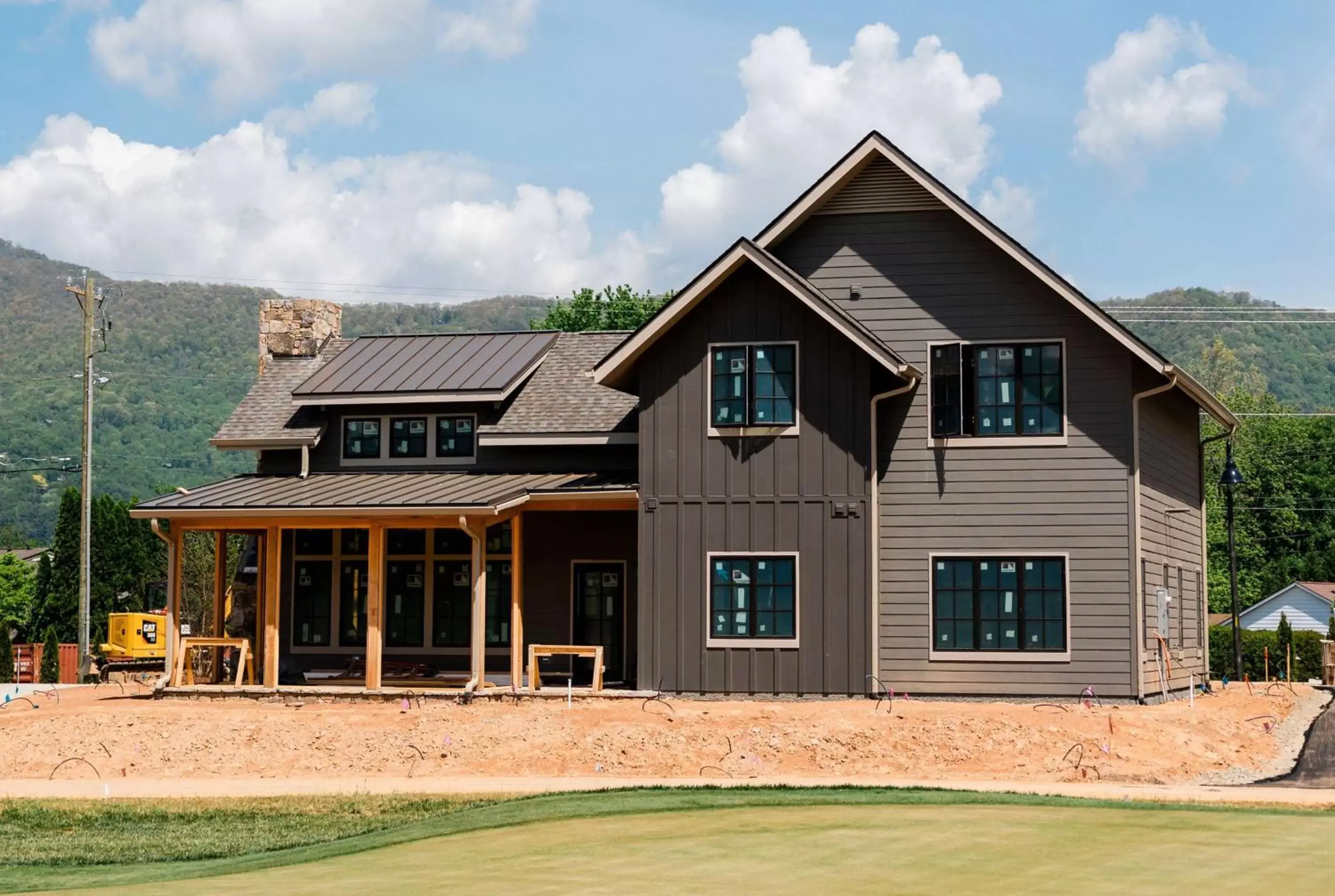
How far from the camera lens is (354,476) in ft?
95.8

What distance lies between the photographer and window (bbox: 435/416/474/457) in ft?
95.9

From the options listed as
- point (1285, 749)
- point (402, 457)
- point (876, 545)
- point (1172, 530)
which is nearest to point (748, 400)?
point (876, 545)

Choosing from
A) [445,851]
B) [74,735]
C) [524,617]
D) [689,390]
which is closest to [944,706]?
[689,390]

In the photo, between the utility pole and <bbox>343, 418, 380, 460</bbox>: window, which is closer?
<bbox>343, 418, 380, 460</bbox>: window

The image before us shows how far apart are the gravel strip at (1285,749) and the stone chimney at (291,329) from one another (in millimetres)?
19052

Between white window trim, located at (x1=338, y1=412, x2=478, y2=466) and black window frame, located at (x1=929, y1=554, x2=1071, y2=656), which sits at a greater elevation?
white window trim, located at (x1=338, y1=412, x2=478, y2=466)

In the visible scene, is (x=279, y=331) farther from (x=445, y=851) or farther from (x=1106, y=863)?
(x=1106, y=863)

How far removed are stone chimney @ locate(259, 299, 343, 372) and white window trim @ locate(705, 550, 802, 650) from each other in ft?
38.6

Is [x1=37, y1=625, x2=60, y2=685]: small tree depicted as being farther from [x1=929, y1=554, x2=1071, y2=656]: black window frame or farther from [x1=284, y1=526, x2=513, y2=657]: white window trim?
[x1=929, y1=554, x2=1071, y2=656]: black window frame

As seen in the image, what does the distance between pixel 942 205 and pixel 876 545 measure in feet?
17.3

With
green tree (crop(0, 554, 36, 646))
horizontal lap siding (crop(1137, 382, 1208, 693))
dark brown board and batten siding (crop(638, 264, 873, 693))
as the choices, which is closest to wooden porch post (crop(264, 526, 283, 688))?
dark brown board and batten siding (crop(638, 264, 873, 693))

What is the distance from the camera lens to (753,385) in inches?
975

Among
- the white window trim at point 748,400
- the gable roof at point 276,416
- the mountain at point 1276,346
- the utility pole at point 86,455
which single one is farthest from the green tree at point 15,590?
the mountain at point 1276,346

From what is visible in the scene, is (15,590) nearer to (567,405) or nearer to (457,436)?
(457,436)
